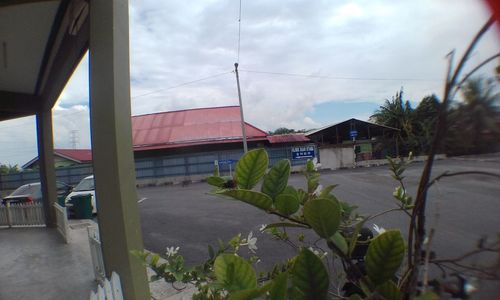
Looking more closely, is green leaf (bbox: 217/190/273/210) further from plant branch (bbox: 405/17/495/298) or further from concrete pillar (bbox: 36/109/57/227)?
concrete pillar (bbox: 36/109/57/227)

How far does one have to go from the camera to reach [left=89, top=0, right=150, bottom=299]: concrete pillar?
8.29 ft

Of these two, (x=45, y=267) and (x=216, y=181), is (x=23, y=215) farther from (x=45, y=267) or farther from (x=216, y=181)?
(x=216, y=181)

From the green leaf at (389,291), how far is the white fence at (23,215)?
11.0 meters

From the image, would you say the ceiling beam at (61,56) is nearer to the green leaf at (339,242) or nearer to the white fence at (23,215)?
the green leaf at (339,242)

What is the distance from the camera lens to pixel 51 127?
28.3ft

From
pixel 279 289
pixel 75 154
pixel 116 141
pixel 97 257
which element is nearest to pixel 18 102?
pixel 97 257

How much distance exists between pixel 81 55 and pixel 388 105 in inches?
166

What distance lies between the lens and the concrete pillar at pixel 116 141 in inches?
99.5

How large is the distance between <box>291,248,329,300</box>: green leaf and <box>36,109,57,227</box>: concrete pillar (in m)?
9.17

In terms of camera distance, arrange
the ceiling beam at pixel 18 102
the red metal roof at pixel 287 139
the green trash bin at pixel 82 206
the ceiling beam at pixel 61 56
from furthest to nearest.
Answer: the red metal roof at pixel 287 139 → the green trash bin at pixel 82 206 → the ceiling beam at pixel 18 102 → the ceiling beam at pixel 61 56

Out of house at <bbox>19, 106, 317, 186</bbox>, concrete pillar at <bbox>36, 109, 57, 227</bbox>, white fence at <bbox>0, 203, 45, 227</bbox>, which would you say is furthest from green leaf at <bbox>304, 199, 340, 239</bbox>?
house at <bbox>19, 106, 317, 186</bbox>

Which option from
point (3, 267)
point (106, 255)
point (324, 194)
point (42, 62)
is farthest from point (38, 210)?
point (324, 194)

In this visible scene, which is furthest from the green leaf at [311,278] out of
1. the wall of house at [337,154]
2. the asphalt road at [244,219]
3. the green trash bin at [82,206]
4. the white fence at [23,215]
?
the green trash bin at [82,206]

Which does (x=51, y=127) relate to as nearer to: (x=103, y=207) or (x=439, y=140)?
(x=103, y=207)
